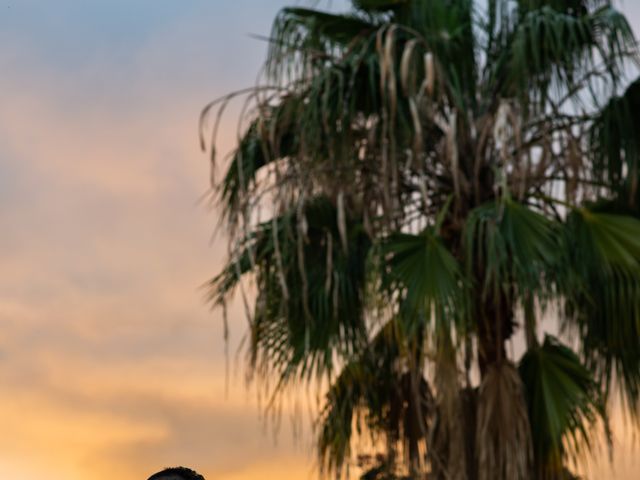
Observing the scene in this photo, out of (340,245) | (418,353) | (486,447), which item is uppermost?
(340,245)

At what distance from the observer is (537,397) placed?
990 cm

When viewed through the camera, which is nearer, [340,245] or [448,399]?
[448,399]

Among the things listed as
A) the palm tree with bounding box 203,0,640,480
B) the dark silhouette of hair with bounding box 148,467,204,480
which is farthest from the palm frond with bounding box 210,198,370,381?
the dark silhouette of hair with bounding box 148,467,204,480

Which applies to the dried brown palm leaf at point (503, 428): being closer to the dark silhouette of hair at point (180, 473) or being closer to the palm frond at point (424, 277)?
the palm frond at point (424, 277)

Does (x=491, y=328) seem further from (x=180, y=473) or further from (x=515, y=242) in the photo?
(x=180, y=473)

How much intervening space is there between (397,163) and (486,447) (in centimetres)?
218

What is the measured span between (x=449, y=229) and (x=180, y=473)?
8056 mm

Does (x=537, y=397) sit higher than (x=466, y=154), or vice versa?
(x=466, y=154)

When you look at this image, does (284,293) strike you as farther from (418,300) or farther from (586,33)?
(586,33)

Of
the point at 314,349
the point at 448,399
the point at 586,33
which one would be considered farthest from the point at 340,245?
the point at 586,33

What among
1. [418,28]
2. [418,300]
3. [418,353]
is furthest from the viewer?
[418,28]

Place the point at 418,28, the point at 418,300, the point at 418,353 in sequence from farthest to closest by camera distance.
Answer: the point at 418,28, the point at 418,353, the point at 418,300

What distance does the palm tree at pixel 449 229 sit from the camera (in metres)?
9.35

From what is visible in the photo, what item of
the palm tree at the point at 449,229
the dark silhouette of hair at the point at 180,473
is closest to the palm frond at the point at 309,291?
the palm tree at the point at 449,229
